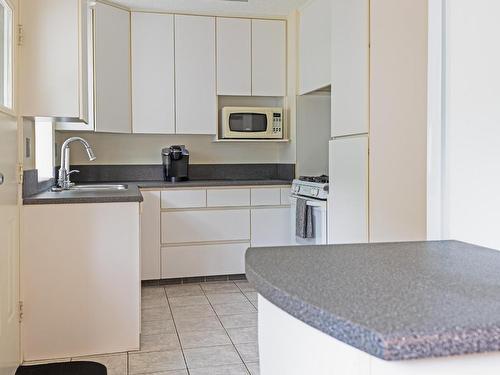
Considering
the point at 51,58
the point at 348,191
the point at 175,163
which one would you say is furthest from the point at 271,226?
the point at 51,58

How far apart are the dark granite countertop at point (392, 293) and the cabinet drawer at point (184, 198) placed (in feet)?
10.5

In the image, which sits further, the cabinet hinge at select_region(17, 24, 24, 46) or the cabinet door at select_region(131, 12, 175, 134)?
the cabinet door at select_region(131, 12, 175, 134)

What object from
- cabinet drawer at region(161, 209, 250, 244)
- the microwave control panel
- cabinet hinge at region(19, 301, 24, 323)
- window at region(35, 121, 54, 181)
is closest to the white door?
cabinet hinge at region(19, 301, 24, 323)

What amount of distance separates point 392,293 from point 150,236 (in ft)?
11.8

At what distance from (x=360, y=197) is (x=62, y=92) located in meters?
1.72

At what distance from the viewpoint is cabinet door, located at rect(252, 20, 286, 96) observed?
467 centimetres

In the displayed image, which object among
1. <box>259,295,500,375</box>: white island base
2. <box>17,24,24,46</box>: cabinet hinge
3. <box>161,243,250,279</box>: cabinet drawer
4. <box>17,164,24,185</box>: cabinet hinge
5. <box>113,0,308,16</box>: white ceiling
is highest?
<box>113,0,308,16</box>: white ceiling

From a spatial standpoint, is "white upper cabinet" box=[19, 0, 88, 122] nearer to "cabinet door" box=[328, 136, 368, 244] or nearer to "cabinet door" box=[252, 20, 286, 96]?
"cabinet door" box=[328, 136, 368, 244]

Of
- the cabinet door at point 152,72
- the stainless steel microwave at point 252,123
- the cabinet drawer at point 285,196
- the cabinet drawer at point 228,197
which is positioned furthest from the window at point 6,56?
the cabinet drawer at point 285,196

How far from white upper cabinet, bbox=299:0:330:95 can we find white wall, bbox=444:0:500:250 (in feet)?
8.85

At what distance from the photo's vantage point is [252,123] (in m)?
4.64

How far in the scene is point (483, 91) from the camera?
108 cm

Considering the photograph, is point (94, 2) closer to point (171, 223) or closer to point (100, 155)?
point (100, 155)

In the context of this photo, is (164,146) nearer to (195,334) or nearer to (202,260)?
(202,260)
